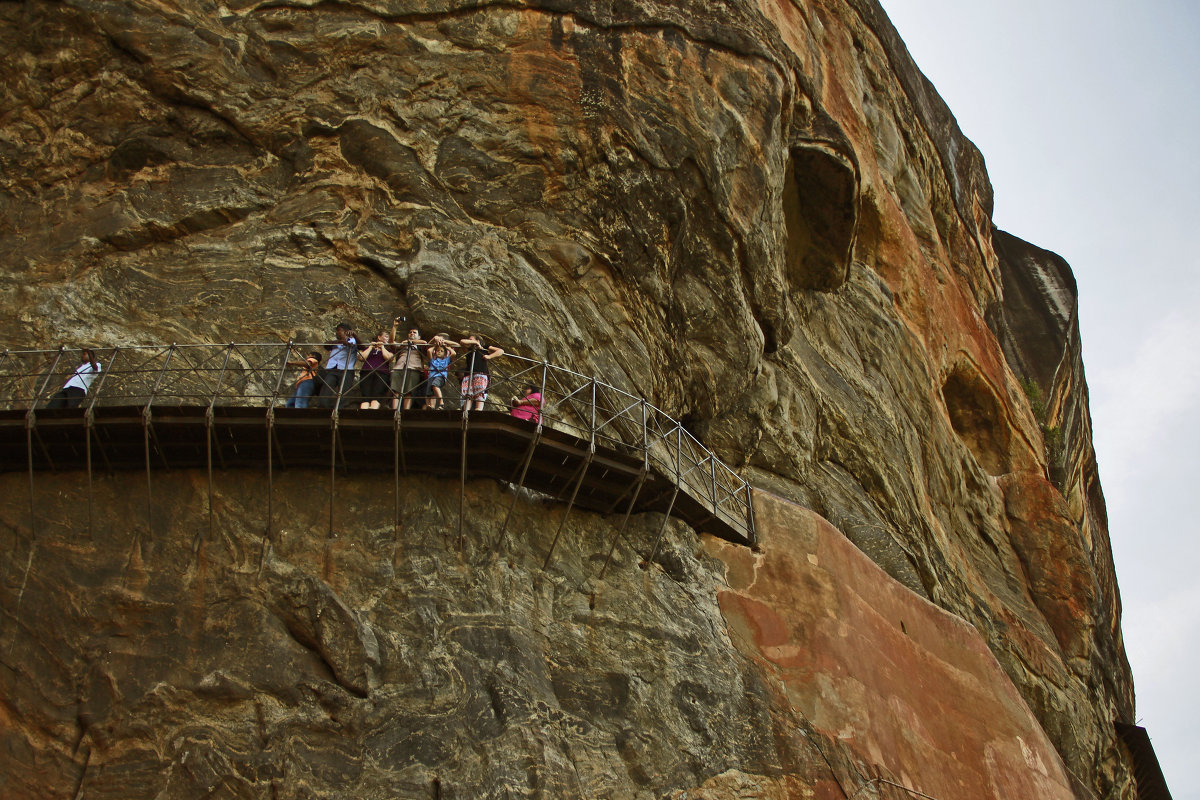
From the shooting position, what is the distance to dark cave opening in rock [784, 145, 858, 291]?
1822 centimetres

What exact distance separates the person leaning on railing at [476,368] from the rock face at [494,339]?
418 millimetres

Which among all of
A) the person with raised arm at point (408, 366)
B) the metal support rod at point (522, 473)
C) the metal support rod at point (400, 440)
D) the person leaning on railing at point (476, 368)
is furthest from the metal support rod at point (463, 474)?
the person with raised arm at point (408, 366)

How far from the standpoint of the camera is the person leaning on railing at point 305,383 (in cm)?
1167

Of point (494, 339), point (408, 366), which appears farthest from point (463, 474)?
point (494, 339)

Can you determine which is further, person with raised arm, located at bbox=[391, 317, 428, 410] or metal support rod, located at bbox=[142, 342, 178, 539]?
person with raised arm, located at bbox=[391, 317, 428, 410]

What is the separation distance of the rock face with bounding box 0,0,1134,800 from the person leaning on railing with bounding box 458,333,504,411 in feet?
1.37

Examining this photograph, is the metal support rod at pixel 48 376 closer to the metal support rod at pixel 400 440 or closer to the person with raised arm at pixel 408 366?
the person with raised arm at pixel 408 366

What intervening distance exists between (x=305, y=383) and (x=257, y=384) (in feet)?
2.39

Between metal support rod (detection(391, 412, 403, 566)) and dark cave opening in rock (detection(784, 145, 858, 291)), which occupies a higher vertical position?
dark cave opening in rock (detection(784, 145, 858, 291))

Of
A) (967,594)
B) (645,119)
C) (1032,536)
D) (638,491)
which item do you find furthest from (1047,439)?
(638,491)

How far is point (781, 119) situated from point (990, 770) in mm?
9041

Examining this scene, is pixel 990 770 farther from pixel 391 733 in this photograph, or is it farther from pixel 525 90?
pixel 525 90

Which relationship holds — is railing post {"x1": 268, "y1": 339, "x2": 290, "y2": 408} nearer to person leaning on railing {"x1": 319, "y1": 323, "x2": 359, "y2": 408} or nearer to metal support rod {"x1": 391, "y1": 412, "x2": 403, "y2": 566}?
person leaning on railing {"x1": 319, "y1": 323, "x2": 359, "y2": 408}

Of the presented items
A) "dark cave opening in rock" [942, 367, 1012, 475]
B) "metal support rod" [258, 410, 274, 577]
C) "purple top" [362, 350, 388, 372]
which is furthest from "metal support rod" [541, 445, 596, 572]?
"dark cave opening in rock" [942, 367, 1012, 475]
